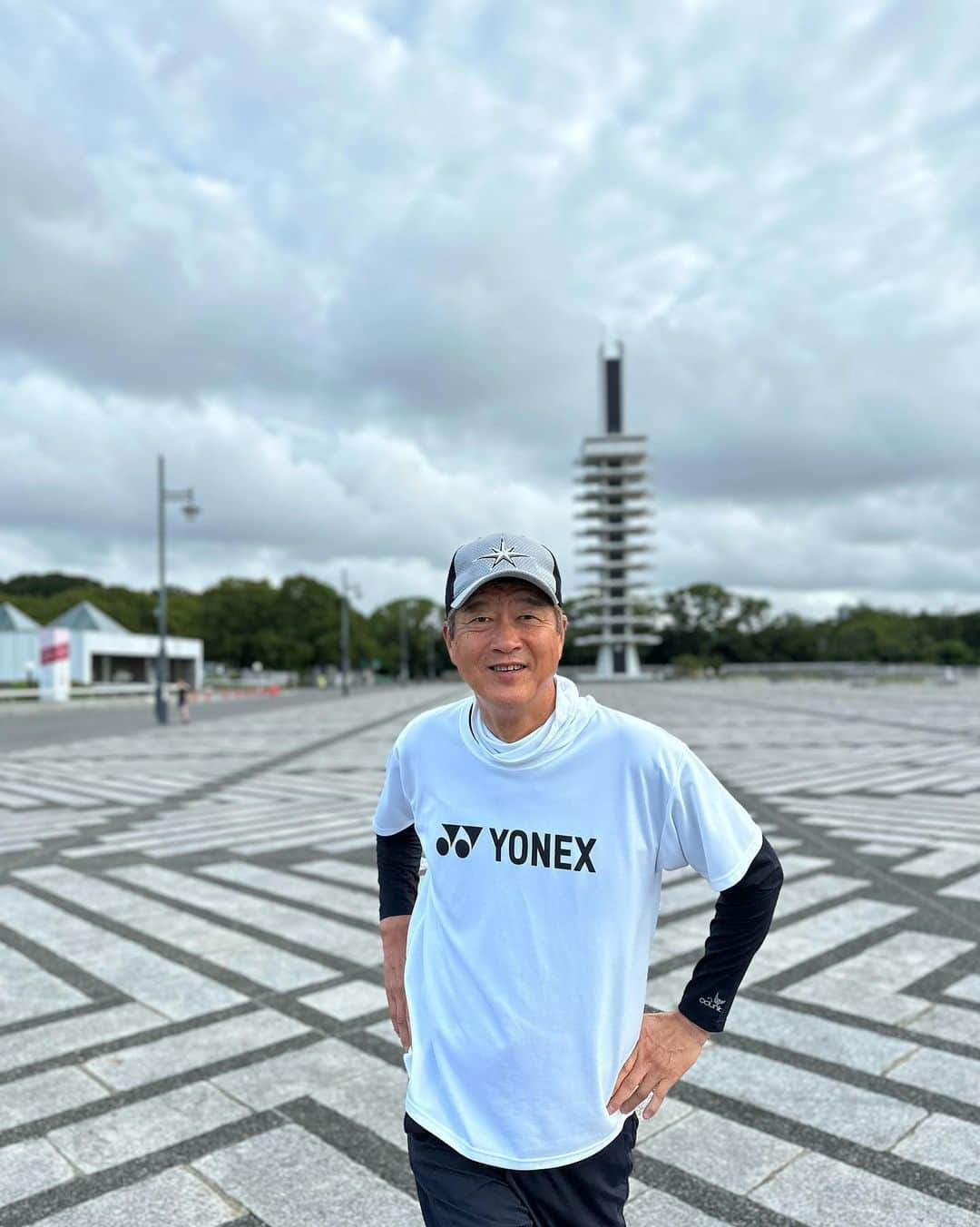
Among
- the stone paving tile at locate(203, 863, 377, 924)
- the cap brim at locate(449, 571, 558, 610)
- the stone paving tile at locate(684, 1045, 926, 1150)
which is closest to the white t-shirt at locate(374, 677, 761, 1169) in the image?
the cap brim at locate(449, 571, 558, 610)

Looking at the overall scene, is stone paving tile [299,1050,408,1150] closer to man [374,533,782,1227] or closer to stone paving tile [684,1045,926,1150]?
stone paving tile [684,1045,926,1150]

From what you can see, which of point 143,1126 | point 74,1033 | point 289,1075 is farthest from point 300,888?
point 143,1126

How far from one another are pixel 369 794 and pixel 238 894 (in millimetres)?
5323

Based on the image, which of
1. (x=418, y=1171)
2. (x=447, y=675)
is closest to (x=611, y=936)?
(x=418, y=1171)

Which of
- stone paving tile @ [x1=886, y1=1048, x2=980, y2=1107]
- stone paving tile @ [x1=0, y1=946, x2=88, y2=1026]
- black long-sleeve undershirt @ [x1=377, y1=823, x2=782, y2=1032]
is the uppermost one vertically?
black long-sleeve undershirt @ [x1=377, y1=823, x2=782, y2=1032]

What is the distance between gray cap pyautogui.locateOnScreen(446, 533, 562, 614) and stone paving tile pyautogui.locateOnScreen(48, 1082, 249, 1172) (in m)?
2.58

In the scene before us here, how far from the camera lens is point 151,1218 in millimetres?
2957

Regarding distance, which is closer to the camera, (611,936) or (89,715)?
(611,936)

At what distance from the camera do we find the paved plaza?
3.11 meters

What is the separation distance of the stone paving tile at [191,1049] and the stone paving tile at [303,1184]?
77 cm

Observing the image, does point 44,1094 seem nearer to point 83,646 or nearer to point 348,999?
point 348,999

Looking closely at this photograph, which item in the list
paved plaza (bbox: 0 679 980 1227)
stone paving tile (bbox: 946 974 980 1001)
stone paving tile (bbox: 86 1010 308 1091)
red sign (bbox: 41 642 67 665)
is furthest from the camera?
red sign (bbox: 41 642 67 665)

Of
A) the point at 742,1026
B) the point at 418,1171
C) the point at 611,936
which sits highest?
the point at 611,936

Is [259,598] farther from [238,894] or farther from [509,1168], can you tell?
[509,1168]
